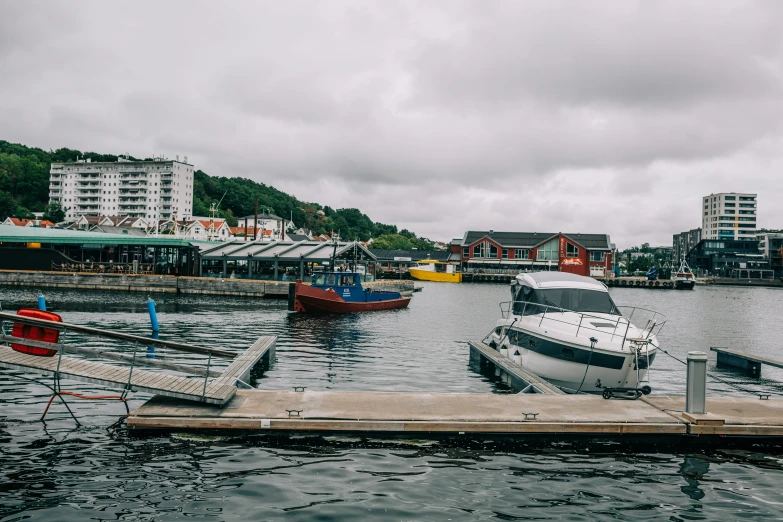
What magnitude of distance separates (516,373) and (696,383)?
5.60m

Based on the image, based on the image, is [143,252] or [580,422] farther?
[143,252]

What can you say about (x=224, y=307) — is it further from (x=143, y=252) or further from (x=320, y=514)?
(x=320, y=514)

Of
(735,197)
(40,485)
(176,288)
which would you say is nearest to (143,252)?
(176,288)

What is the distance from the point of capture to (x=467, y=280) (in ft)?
388

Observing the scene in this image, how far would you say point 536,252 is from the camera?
118312 mm

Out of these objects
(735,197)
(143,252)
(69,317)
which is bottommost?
(69,317)

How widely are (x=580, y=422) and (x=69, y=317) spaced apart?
107ft

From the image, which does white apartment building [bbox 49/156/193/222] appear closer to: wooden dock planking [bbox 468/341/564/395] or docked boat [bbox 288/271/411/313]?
docked boat [bbox 288/271/411/313]

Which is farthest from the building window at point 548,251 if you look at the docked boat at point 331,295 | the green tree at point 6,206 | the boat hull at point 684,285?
the green tree at point 6,206

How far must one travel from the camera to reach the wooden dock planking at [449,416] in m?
10.4

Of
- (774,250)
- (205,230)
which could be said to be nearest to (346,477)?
(205,230)

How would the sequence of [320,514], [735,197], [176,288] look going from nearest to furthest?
[320,514] < [176,288] < [735,197]

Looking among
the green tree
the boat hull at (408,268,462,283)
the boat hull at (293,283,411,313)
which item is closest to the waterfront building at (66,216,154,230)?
the green tree

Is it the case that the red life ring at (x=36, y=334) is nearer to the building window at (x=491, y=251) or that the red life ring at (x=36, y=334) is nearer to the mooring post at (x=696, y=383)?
the mooring post at (x=696, y=383)
